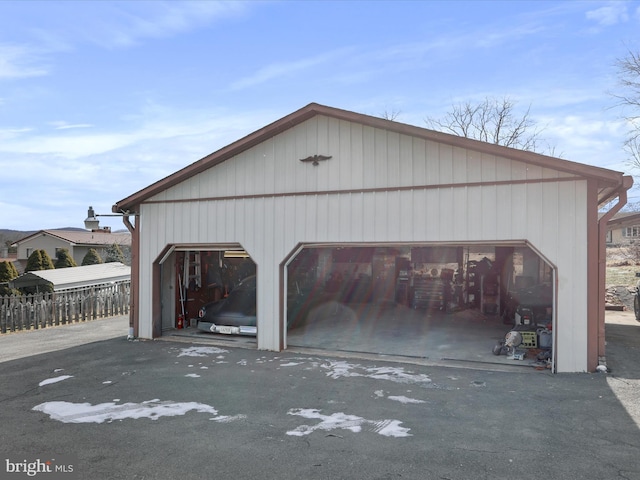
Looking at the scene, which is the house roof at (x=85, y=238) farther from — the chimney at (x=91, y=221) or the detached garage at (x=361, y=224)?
the detached garage at (x=361, y=224)

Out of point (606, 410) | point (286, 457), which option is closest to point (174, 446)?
point (286, 457)

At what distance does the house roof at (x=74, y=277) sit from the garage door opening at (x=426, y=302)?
26.6ft

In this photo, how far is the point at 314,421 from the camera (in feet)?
16.5

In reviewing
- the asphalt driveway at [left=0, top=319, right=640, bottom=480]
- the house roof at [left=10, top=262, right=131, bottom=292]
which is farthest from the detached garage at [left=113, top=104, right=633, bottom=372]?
the house roof at [left=10, top=262, right=131, bottom=292]

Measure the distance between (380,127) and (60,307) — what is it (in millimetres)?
11026

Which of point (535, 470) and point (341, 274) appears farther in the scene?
point (341, 274)

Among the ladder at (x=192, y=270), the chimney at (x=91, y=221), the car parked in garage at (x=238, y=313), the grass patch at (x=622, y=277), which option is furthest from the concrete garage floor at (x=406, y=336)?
the grass patch at (x=622, y=277)

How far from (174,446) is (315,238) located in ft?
17.0

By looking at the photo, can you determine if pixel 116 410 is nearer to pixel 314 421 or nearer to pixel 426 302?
pixel 314 421

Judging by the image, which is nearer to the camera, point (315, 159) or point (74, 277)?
point (315, 159)

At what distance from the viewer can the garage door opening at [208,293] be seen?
10211mm

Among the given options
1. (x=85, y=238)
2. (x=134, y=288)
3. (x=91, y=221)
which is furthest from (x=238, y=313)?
(x=85, y=238)

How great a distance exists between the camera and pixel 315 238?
29.2 ft

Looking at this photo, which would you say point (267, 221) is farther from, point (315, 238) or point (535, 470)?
point (535, 470)
